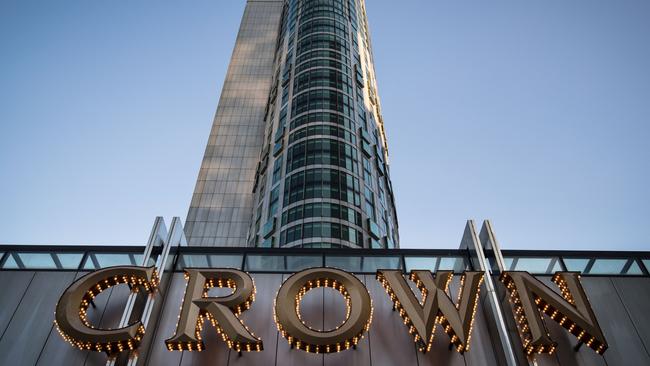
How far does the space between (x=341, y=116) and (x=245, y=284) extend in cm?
4061

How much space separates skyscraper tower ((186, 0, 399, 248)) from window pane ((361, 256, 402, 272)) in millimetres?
20906

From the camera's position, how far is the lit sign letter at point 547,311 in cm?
1566

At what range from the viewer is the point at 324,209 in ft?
148

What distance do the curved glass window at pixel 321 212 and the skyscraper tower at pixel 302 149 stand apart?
0.12 m

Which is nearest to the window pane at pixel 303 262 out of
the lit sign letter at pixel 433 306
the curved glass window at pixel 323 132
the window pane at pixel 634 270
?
the lit sign letter at pixel 433 306

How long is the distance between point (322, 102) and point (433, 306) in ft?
142

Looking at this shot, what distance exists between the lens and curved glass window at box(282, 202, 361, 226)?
44812 mm

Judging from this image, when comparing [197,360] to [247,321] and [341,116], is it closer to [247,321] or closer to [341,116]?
[247,321]

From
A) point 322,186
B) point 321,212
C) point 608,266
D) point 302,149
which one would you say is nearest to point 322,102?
Result: point 302,149

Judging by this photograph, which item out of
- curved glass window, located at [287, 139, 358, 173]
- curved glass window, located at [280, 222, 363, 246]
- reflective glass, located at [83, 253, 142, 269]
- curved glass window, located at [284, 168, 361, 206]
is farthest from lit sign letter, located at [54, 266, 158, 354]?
curved glass window, located at [287, 139, 358, 173]

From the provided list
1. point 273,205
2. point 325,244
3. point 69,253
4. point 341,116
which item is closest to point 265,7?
point 341,116

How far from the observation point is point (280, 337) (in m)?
Answer: 17.1

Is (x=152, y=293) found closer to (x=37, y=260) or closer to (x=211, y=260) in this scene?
(x=211, y=260)

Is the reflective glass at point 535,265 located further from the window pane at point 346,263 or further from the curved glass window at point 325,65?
the curved glass window at point 325,65
